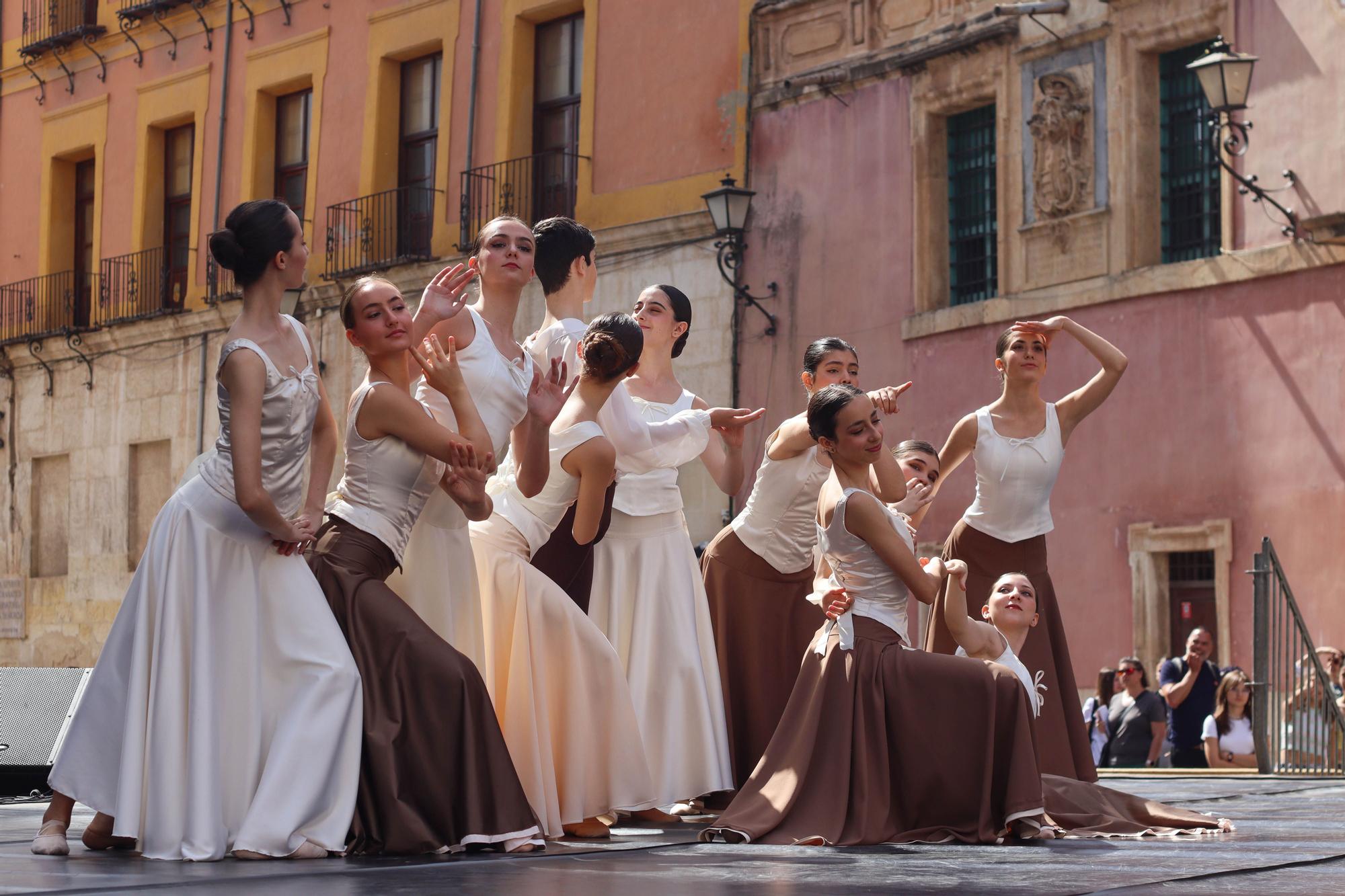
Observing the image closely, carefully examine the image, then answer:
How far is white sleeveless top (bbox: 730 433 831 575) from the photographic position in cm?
840

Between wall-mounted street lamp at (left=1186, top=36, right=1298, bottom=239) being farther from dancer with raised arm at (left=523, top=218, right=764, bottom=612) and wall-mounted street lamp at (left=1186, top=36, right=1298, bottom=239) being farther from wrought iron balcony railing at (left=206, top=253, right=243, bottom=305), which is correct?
wrought iron balcony railing at (left=206, top=253, right=243, bottom=305)

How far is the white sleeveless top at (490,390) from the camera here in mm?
7293

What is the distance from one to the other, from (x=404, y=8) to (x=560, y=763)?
841 inches

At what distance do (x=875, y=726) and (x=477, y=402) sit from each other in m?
1.69

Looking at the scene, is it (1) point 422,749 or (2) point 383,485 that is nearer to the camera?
(1) point 422,749

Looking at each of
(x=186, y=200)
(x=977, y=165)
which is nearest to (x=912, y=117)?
Result: (x=977, y=165)

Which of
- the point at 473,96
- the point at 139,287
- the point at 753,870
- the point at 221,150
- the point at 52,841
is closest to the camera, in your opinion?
the point at 753,870

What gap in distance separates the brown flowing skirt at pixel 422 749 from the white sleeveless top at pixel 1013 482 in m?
2.89

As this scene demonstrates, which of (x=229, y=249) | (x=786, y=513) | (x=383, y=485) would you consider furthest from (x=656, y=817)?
(x=229, y=249)

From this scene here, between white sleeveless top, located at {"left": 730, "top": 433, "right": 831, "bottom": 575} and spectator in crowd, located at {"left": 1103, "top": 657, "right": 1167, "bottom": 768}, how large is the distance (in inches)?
282

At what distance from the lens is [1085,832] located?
7098mm

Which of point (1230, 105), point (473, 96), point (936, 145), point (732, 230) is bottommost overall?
point (1230, 105)

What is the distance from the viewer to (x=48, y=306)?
3228cm

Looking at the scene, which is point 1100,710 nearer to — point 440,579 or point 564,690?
point 564,690
